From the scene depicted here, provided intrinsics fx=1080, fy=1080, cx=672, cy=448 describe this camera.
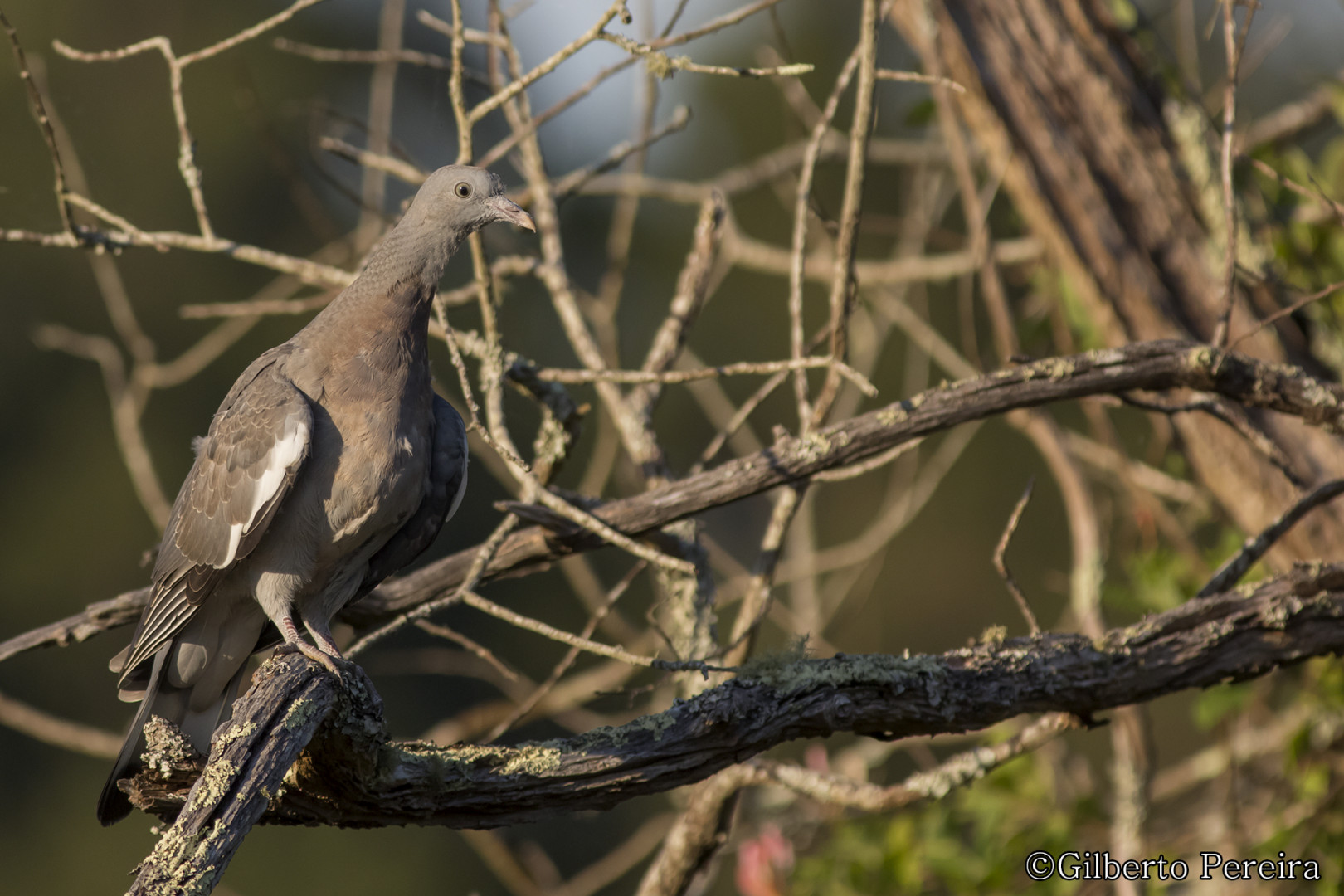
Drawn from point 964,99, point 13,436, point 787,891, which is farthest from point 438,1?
point 13,436

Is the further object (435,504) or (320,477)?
(435,504)

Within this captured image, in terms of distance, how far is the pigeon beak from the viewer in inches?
112

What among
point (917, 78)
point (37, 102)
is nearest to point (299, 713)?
point (37, 102)

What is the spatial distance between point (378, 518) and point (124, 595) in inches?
34.0

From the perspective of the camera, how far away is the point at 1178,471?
415 cm

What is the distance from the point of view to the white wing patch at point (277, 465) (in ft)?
8.71

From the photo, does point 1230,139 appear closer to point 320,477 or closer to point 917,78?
point 917,78

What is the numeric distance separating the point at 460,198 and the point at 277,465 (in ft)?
2.82

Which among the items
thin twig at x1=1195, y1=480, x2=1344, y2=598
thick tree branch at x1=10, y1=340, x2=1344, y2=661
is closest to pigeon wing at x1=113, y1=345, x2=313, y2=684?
thick tree branch at x1=10, y1=340, x2=1344, y2=661

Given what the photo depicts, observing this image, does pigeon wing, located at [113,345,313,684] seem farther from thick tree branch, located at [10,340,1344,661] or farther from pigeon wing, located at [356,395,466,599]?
pigeon wing, located at [356,395,466,599]

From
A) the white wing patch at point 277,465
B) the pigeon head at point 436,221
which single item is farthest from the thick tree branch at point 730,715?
the pigeon head at point 436,221

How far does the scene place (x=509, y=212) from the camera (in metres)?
2.87

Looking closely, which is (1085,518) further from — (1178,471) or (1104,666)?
(1104,666)

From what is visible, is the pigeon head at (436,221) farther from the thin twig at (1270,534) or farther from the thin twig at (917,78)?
the thin twig at (1270,534)
